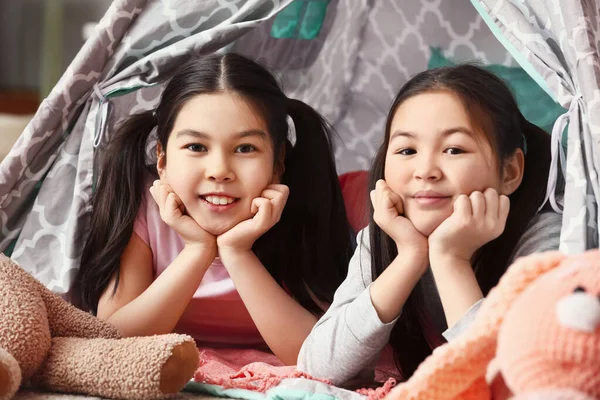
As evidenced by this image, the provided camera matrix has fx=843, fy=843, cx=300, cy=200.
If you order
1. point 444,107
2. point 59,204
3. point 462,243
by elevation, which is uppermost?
point 444,107

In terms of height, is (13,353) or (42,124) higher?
(42,124)

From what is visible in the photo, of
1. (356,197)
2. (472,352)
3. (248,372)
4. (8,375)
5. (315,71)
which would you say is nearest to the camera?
(472,352)

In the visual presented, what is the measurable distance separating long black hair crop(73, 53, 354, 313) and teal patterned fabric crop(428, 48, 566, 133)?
53cm

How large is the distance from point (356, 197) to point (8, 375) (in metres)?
0.97

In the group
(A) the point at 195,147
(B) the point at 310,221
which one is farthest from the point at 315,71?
(A) the point at 195,147

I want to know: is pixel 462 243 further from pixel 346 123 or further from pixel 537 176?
pixel 346 123

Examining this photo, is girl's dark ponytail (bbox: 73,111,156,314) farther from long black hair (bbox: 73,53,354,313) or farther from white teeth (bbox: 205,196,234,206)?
white teeth (bbox: 205,196,234,206)

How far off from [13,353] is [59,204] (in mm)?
520

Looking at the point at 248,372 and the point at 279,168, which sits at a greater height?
the point at 279,168

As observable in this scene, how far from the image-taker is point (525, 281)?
923 millimetres

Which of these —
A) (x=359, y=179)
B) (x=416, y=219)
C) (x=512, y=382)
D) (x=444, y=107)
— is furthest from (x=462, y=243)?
(x=359, y=179)

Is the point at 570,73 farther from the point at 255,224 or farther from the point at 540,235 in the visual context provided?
the point at 255,224

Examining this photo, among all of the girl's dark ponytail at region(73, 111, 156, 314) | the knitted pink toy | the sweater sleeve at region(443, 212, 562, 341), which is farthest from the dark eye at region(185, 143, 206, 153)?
the knitted pink toy

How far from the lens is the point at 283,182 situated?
1.65 metres
